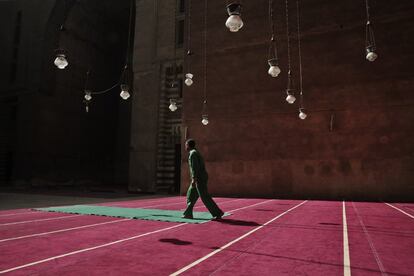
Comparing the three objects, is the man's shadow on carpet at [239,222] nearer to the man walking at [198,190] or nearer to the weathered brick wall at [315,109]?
the man walking at [198,190]

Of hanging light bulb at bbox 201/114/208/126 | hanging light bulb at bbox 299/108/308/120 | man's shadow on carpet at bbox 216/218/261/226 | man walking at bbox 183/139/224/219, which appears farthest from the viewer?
hanging light bulb at bbox 201/114/208/126

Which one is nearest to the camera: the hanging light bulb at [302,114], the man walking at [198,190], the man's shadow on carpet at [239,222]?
the man's shadow on carpet at [239,222]

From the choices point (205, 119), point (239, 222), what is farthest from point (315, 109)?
point (239, 222)

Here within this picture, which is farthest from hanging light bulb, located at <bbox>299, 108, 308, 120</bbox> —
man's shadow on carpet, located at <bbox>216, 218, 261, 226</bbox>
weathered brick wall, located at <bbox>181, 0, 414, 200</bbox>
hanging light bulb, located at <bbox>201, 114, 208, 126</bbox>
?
man's shadow on carpet, located at <bbox>216, 218, 261, 226</bbox>

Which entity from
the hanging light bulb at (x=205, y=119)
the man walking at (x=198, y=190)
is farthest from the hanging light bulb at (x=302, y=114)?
the man walking at (x=198, y=190)

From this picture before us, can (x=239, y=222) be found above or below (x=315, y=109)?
below

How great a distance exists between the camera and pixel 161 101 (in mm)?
19625

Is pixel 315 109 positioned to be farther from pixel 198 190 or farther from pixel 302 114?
pixel 198 190

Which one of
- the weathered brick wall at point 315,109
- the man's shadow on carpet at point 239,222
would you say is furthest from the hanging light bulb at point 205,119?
the man's shadow on carpet at point 239,222

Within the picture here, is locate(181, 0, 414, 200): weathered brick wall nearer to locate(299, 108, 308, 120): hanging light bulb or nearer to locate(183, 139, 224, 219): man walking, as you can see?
locate(299, 108, 308, 120): hanging light bulb

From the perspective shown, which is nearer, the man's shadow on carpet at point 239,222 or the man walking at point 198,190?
the man's shadow on carpet at point 239,222

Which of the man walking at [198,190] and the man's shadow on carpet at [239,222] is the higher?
the man walking at [198,190]

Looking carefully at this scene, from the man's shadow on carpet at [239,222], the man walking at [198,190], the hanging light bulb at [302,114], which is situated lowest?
the man's shadow on carpet at [239,222]

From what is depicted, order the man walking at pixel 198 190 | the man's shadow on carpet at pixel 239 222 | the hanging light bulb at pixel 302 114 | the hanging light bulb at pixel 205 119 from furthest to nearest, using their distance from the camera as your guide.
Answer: the hanging light bulb at pixel 205 119 → the hanging light bulb at pixel 302 114 → the man walking at pixel 198 190 → the man's shadow on carpet at pixel 239 222
